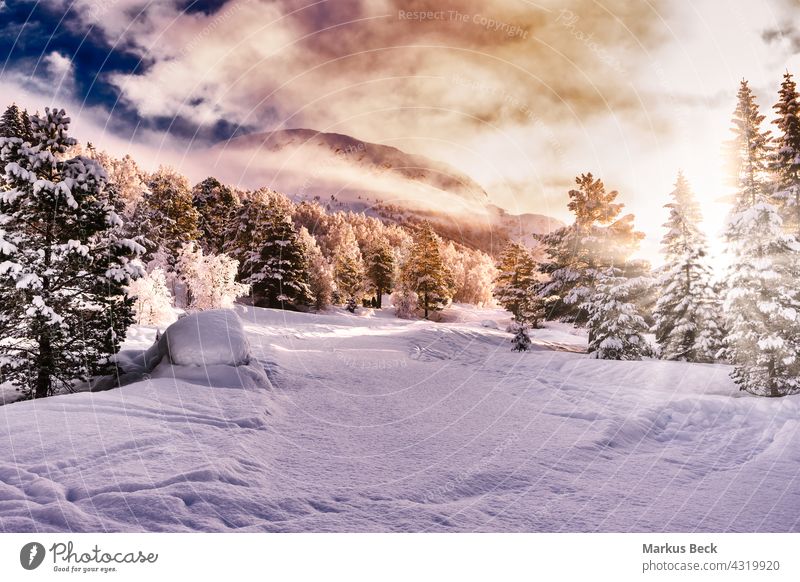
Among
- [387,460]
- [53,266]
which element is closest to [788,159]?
[387,460]

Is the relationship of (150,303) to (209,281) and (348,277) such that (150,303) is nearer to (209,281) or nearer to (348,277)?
(209,281)

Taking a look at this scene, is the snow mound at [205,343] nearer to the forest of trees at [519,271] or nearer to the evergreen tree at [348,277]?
the forest of trees at [519,271]

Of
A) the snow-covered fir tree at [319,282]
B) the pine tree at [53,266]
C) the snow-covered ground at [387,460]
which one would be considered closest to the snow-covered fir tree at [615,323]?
the snow-covered ground at [387,460]

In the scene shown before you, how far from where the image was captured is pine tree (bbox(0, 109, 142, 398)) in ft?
26.3

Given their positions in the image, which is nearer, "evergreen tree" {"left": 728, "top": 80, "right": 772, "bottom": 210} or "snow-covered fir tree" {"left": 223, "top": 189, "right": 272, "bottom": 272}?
"evergreen tree" {"left": 728, "top": 80, "right": 772, "bottom": 210}

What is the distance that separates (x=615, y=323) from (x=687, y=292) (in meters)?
4.48

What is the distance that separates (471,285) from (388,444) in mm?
61154

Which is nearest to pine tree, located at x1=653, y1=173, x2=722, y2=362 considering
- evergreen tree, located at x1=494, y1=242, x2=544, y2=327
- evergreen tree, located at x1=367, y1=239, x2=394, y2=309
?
evergreen tree, located at x1=494, y1=242, x2=544, y2=327

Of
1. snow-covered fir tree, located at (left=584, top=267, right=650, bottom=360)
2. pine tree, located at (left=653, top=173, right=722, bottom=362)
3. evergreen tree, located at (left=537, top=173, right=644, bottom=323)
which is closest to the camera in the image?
snow-covered fir tree, located at (left=584, top=267, right=650, bottom=360)

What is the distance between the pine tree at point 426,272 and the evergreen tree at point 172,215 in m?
22.9
